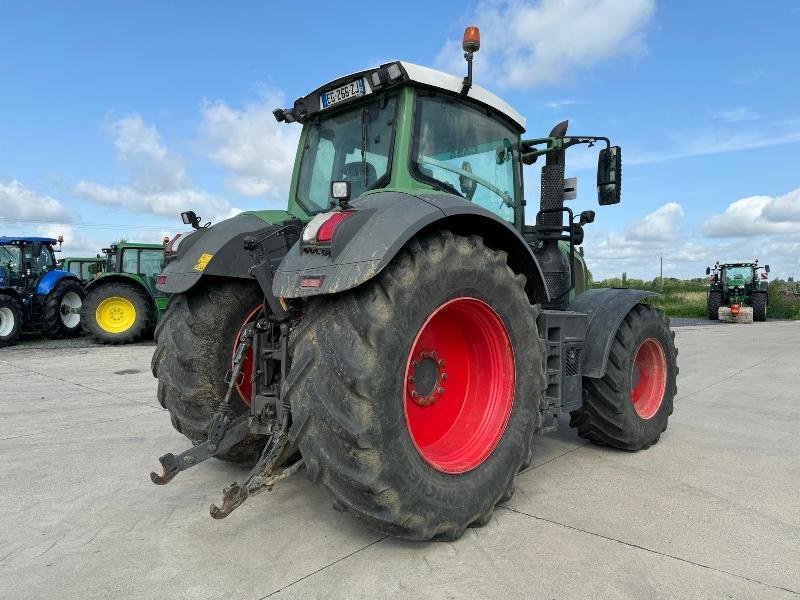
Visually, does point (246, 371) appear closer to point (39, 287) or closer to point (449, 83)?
point (449, 83)

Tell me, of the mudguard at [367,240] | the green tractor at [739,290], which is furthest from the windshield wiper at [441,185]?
the green tractor at [739,290]

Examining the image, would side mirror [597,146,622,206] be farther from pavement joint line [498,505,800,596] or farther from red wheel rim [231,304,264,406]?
red wheel rim [231,304,264,406]

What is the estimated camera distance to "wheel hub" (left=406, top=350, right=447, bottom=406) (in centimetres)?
282

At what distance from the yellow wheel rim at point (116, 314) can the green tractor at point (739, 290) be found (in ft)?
69.2

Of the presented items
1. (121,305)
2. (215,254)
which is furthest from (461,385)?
(121,305)

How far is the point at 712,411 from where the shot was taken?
5.62 m

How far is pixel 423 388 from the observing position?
2.88 meters

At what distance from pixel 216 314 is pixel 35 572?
1.45m

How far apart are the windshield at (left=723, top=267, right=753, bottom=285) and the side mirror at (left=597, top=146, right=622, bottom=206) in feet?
73.9

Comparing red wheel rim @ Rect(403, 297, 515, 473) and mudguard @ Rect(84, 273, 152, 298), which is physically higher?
mudguard @ Rect(84, 273, 152, 298)

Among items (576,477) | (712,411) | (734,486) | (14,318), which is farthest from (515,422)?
(14,318)

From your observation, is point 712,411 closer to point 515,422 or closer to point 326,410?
point 515,422

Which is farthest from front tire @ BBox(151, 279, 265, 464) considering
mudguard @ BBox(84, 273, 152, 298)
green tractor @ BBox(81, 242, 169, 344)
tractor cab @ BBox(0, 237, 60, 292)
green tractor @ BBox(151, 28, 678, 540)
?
tractor cab @ BBox(0, 237, 60, 292)

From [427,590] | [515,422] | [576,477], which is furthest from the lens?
[576,477]
